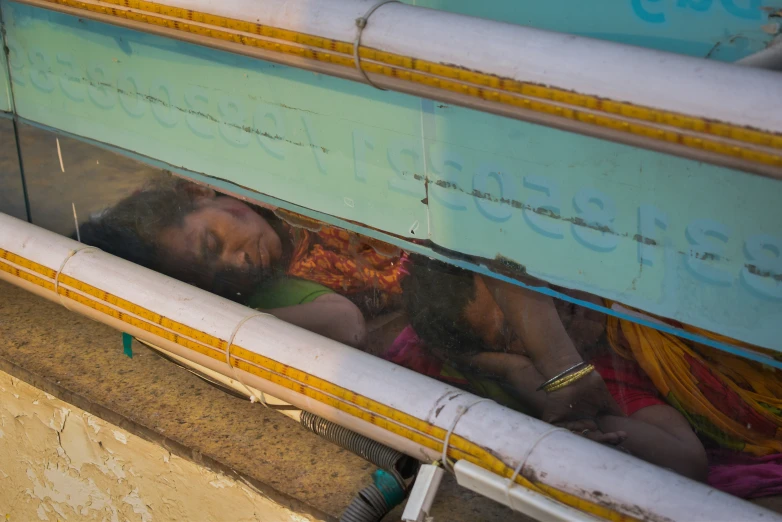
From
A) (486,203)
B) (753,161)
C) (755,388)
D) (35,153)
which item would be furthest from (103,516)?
(753,161)

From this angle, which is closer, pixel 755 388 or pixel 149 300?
pixel 755 388

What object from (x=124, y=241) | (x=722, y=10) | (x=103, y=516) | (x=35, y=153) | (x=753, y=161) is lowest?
(x=103, y=516)

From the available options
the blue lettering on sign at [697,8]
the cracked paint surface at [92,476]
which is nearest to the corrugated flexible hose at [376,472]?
the cracked paint surface at [92,476]

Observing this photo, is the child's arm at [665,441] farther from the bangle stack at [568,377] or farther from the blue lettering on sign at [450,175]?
the blue lettering on sign at [450,175]

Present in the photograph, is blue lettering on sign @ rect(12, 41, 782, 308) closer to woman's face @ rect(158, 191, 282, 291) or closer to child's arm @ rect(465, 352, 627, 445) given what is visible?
woman's face @ rect(158, 191, 282, 291)

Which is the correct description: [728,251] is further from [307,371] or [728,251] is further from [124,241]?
[124,241]

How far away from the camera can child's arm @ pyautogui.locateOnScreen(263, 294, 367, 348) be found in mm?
1858

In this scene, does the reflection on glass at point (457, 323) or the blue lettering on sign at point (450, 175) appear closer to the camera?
the blue lettering on sign at point (450, 175)

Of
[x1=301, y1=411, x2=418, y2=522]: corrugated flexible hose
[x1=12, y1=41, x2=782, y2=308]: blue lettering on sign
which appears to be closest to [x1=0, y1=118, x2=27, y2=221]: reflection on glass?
[x1=12, y1=41, x2=782, y2=308]: blue lettering on sign

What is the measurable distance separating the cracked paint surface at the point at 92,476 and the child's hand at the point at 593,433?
52cm

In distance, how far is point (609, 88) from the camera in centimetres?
108

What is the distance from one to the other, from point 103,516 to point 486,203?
120 cm

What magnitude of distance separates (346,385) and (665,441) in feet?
1.87

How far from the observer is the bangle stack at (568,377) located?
1.58 metres
